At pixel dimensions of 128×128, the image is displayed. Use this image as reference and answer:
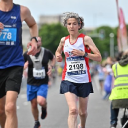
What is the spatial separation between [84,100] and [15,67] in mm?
1513

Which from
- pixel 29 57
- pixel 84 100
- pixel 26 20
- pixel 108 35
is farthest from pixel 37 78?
pixel 108 35

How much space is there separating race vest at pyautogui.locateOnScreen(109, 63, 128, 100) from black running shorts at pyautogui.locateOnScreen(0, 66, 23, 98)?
2.46 meters

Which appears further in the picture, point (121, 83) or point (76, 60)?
point (121, 83)

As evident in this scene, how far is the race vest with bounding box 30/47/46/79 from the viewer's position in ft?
29.6

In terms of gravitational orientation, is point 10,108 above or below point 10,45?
below

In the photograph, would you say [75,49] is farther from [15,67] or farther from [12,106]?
[12,106]

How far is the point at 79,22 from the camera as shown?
23.0 ft

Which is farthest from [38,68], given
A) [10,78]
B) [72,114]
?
[10,78]

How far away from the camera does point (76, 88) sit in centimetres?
700

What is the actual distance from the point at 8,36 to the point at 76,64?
4.44ft

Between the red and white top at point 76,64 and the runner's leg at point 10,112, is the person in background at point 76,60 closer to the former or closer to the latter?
the red and white top at point 76,64

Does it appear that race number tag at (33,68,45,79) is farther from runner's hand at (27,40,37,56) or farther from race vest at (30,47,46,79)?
runner's hand at (27,40,37,56)

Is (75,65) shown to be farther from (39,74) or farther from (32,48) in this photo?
(39,74)

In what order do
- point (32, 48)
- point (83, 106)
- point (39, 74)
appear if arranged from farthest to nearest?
1. point (39, 74)
2. point (83, 106)
3. point (32, 48)
